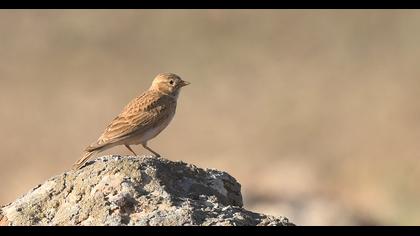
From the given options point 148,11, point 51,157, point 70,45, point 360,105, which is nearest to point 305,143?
point 360,105

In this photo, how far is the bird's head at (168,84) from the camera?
12727 mm

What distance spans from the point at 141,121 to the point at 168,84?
1.33 meters

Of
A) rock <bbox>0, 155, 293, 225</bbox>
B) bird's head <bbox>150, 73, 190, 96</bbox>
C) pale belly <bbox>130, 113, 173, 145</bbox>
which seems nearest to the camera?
rock <bbox>0, 155, 293, 225</bbox>

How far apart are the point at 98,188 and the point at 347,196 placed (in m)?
16.6

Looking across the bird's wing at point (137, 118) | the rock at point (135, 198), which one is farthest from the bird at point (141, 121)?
the rock at point (135, 198)

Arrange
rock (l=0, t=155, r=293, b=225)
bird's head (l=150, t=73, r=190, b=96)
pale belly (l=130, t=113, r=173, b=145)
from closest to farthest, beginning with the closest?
1. rock (l=0, t=155, r=293, b=225)
2. pale belly (l=130, t=113, r=173, b=145)
3. bird's head (l=150, t=73, r=190, b=96)

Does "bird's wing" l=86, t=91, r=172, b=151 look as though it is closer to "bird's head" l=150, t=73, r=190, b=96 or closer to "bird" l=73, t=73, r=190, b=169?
"bird" l=73, t=73, r=190, b=169

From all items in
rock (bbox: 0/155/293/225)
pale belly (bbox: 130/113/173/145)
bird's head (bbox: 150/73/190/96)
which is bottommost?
rock (bbox: 0/155/293/225)

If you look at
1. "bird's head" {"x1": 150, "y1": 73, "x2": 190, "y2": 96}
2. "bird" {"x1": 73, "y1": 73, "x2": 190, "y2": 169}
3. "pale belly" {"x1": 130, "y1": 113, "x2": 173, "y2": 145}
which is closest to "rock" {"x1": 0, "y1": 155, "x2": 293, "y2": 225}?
"bird" {"x1": 73, "y1": 73, "x2": 190, "y2": 169}

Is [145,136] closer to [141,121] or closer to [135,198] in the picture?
[141,121]

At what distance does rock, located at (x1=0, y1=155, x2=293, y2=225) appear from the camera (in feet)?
21.1

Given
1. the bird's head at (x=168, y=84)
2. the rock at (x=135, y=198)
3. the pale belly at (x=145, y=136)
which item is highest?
the bird's head at (x=168, y=84)

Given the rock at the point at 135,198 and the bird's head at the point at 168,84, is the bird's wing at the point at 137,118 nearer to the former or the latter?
the bird's head at the point at 168,84
